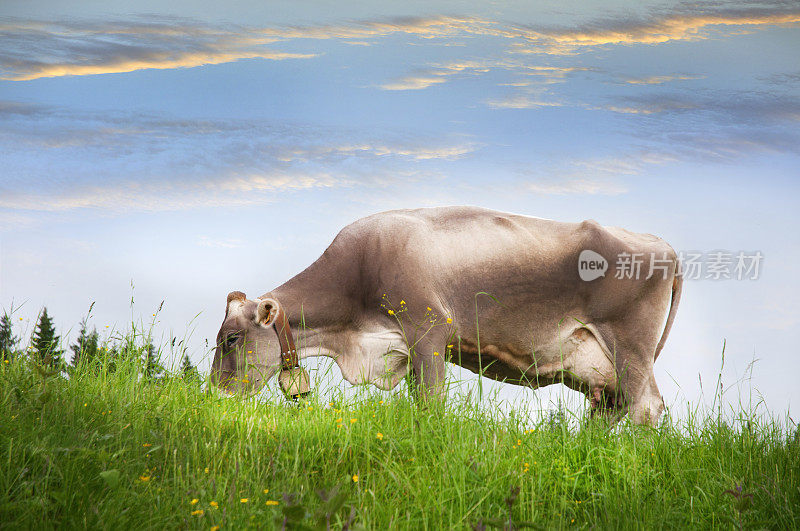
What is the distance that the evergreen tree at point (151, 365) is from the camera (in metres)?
5.17

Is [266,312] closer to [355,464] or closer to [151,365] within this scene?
[151,365]

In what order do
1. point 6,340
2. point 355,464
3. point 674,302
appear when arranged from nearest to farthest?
point 355,464, point 6,340, point 674,302

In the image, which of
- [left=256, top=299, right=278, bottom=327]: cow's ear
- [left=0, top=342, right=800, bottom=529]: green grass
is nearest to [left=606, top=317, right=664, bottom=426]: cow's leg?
[left=0, top=342, right=800, bottom=529]: green grass

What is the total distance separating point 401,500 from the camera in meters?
3.42

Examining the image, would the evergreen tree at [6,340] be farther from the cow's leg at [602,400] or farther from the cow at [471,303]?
the cow's leg at [602,400]

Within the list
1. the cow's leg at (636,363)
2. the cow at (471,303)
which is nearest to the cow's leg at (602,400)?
the cow at (471,303)

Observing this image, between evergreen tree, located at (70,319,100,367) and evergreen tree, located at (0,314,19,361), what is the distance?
43cm

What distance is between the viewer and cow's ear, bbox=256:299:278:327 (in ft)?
20.8

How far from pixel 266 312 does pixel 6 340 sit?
6.99ft

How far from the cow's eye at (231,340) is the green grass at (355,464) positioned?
4.31 ft

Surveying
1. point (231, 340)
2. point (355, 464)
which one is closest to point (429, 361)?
point (231, 340)

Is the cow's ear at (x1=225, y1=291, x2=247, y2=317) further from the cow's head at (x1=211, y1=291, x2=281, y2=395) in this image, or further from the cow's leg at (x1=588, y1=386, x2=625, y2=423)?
the cow's leg at (x1=588, y1=386, x2=625, y2=423)

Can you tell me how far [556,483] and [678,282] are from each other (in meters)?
3.99

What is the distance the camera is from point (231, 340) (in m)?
6.54
